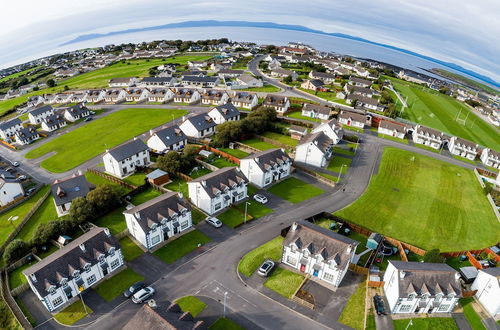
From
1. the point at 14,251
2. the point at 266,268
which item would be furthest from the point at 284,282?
the point at 14,251

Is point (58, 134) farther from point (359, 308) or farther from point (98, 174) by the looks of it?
point (359, 308)

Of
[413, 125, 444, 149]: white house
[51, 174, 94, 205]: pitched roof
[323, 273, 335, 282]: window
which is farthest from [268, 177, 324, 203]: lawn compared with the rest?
[413, 125, 444, 149]: white house

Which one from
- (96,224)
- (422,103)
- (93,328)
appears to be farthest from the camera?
(422,103)

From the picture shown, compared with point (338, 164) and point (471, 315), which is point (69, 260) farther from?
point (338, 164)

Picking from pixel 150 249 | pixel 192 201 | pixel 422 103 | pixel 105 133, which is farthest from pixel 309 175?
pixel 422 103

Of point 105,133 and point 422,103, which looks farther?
point 422,103

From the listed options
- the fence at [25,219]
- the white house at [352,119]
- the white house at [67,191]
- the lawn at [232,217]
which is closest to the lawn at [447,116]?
the white house at [352,119]

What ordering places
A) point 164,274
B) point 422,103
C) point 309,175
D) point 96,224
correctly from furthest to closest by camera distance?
point 422,103 < point 309,175 < point 96,224 < point 164,274
